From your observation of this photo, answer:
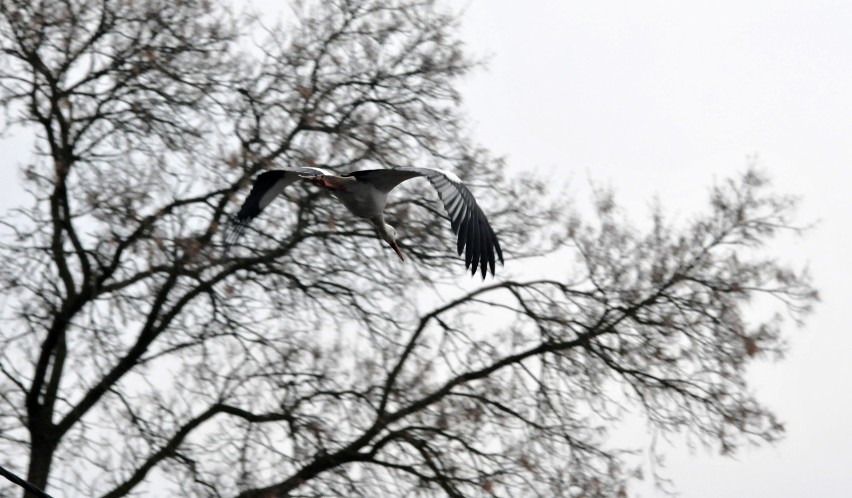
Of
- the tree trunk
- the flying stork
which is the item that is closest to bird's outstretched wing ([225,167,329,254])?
the flying stork

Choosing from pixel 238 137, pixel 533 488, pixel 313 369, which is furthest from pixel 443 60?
pixel 533 488

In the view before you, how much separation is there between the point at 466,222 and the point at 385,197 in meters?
1.28

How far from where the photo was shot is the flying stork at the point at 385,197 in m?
8.91

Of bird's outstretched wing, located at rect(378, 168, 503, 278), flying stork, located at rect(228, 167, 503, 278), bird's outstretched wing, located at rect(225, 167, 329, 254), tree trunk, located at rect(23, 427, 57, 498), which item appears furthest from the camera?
tree trunk, located at rect(23, 427, 57, 498)

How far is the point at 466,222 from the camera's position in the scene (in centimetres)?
910

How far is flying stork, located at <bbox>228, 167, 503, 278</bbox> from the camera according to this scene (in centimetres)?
891

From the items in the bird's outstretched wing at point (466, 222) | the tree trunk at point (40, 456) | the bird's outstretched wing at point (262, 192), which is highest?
the bird's outstretched wing at point (262, 192)

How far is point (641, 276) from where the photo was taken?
1320 cm

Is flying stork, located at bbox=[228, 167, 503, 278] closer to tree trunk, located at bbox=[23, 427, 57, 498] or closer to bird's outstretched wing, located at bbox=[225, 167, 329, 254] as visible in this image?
bird's outstretched wing, located at bbox=[225, 167, 329, 254]

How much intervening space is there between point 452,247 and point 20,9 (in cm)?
468

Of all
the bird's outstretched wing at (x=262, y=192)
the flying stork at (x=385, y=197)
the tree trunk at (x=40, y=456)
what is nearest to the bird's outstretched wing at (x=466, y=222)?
the flying stork at (x=385, y=197)

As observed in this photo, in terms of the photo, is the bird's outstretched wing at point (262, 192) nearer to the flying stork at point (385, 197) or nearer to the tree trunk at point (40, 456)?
the flying stork at point (385, 197)

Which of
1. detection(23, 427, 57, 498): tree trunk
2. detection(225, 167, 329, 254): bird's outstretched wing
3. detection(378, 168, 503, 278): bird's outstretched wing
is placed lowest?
detection(378, 168, 503, 278): bird's outstretched wing

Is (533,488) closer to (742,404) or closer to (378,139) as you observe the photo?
(742,404)
